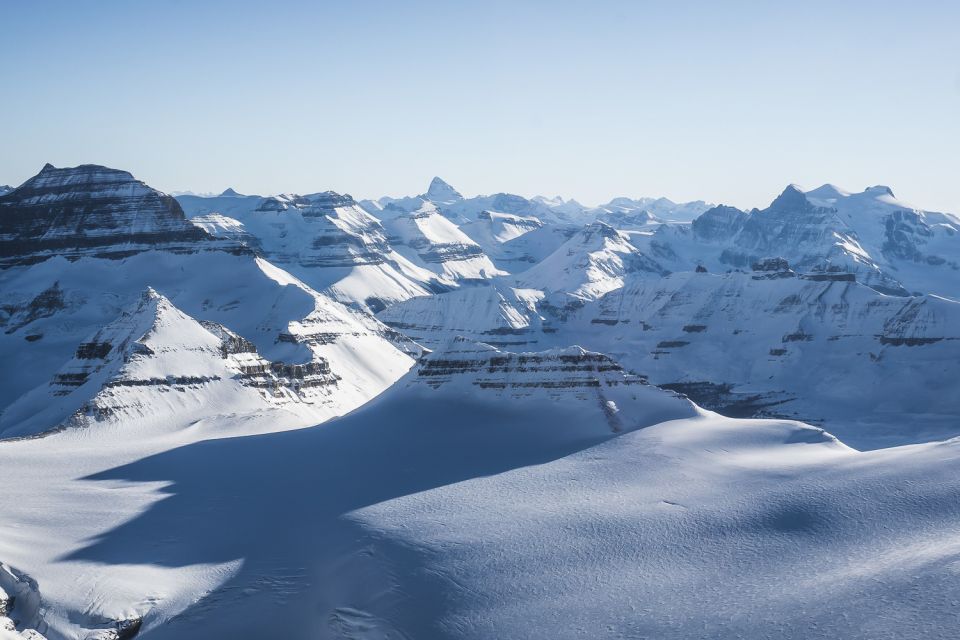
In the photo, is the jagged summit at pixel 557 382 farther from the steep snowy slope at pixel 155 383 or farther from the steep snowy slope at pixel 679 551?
the steep snowy slope at pixel 155 383

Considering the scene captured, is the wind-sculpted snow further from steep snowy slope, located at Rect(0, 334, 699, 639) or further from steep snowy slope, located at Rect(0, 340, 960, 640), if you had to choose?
steep snowy slope, located at Rect(0, 340, 960, 640)

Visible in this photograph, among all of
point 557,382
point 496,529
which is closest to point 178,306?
point 557,382

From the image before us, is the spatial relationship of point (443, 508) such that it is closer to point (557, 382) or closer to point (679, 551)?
point (679, 551)

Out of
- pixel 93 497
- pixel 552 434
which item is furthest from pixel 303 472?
Answer: pixel 552 434

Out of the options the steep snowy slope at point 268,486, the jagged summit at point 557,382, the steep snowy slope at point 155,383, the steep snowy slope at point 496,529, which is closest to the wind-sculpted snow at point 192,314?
the steep snowy slope at point 155,383

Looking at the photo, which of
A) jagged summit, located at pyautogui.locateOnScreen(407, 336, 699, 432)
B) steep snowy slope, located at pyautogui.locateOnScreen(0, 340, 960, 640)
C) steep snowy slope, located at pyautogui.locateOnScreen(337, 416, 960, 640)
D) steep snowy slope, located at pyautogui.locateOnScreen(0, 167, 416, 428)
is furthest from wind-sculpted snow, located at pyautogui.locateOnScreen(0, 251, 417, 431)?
steep snowy slope, located at pyautogui.locateOnScreen(337, 416, 960, 640)

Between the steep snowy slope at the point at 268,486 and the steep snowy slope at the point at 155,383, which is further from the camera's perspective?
the steep snowy slope at the point at 155,383

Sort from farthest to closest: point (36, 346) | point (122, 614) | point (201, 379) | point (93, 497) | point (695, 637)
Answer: point (36, 346) → point (201, 379) → point (93, 497) → point (122, 614) → point (695, 637)

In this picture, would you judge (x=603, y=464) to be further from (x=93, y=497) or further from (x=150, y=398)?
(x=150, y=398)

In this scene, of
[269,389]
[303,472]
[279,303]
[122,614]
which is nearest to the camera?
[122,614]
